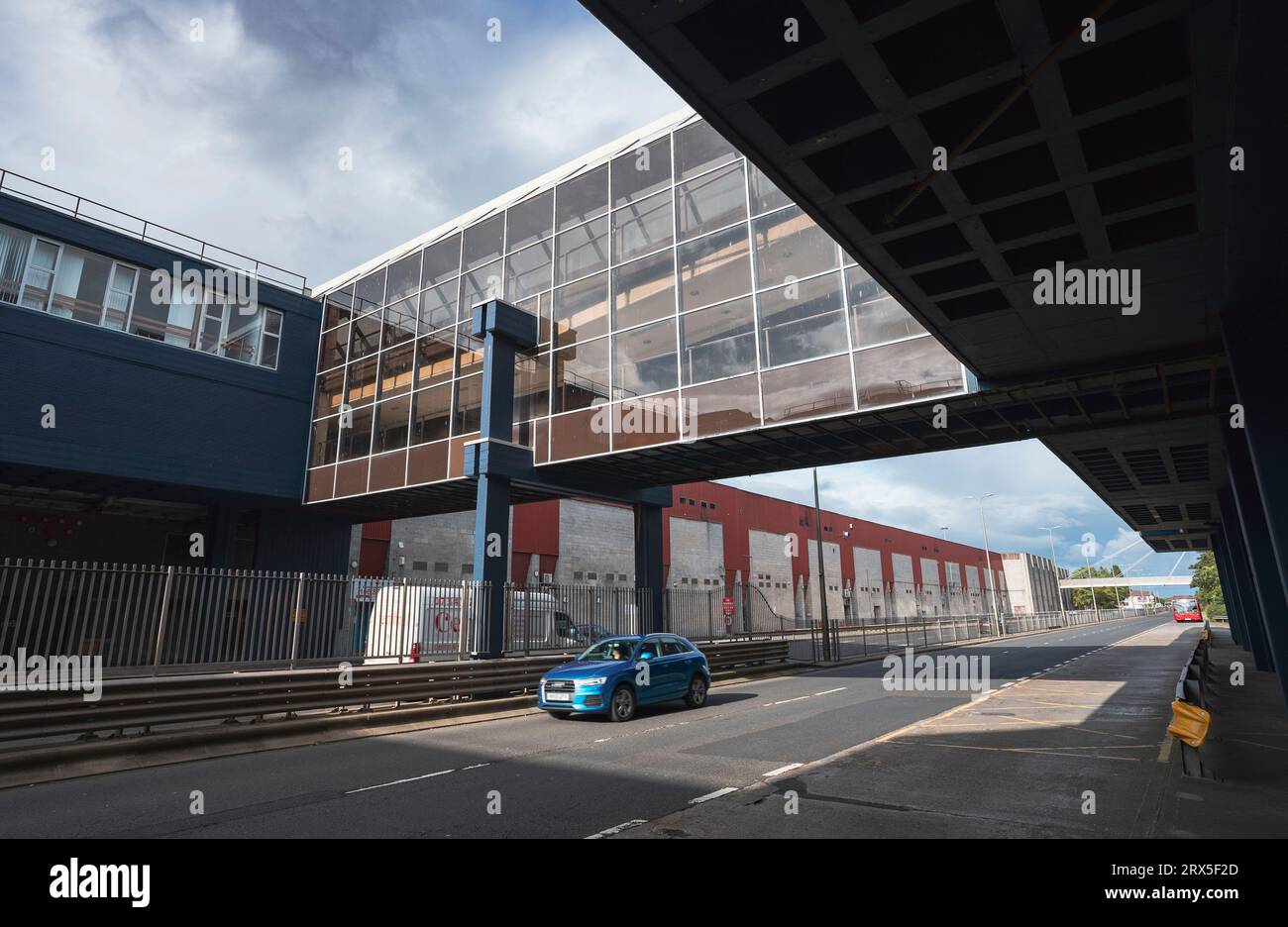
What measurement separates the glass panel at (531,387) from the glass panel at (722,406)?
17.1 feet

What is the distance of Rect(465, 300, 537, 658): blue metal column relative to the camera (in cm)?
1816

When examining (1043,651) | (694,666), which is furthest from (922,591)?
(694,666)

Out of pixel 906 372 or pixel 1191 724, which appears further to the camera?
pixel 906 372

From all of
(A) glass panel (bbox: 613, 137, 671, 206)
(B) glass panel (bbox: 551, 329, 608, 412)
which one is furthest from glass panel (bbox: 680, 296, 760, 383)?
(A) glass panel (bbox: 613, 137, 671, 206)

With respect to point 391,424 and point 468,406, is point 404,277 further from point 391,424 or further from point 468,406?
point 468,406

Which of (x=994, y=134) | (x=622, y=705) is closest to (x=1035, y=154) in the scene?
(x=994, y=134)

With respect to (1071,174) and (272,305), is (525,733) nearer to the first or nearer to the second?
(1071,174)

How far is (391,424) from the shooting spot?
25.5 meters

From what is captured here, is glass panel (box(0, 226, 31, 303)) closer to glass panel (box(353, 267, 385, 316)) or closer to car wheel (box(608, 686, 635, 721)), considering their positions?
glass panel (box(353, 267, 385, 316))

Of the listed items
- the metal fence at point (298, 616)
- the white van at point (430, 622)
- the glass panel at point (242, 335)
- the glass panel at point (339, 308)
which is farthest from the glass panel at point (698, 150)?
the glass panel at point (242, 335)

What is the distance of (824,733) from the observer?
35.9ft

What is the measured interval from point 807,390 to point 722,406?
2.32 metres

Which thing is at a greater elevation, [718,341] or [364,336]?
[364,336]

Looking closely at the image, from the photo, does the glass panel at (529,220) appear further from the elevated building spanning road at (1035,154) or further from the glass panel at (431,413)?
the elevated building spanning road at (1035,154)
